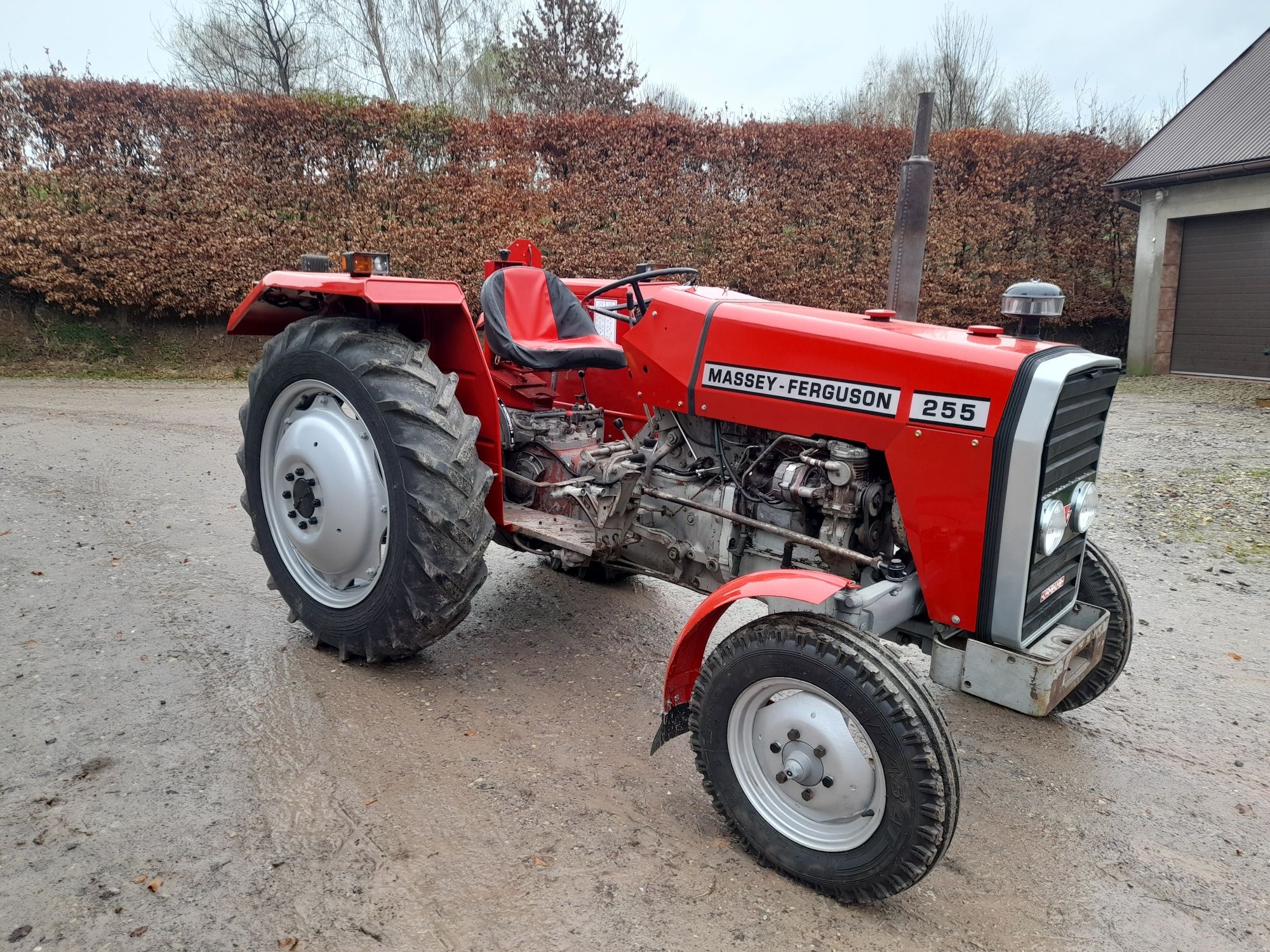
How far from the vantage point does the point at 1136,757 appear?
114 inches

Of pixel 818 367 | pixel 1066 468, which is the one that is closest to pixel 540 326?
pixel 818 367

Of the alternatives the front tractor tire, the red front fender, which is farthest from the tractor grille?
the front tractor tire

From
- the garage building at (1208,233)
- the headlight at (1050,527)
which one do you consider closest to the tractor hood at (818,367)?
the headlight at (1050,527)

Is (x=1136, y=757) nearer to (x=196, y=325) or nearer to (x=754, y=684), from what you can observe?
(x=754, y=684)

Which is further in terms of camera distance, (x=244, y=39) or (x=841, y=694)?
(x=244, y=39)

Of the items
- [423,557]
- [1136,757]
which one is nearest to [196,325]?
[423,557]

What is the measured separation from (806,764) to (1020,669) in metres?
0.60

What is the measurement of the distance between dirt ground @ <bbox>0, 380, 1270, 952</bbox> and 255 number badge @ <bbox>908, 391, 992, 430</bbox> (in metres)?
1.17

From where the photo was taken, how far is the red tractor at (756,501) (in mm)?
2168

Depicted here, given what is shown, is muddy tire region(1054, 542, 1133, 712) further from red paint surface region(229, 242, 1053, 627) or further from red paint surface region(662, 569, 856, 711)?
red paint surface region(662, 569, 856, 711)

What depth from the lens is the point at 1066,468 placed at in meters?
2.44

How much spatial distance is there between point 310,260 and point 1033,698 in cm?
289

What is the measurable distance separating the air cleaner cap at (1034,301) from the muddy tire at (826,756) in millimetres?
1069

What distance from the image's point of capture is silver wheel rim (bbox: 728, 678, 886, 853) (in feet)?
6.91
